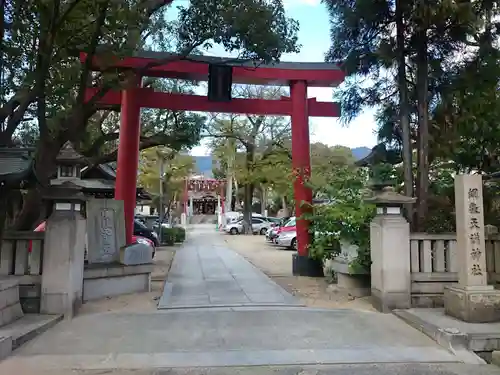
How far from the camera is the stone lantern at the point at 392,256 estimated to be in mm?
7121

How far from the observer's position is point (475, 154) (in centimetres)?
870

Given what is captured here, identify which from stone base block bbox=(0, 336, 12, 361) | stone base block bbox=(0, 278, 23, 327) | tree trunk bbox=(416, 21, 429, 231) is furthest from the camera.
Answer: tree trunk bbox=(416, 21, 429, 231)

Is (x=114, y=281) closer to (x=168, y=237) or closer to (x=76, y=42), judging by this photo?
(x=76, y=42)

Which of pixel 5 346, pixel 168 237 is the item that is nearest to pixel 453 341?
pixel 5 346

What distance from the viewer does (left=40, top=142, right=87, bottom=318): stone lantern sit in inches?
259

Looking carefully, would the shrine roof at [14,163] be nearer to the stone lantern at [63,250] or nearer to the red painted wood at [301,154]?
the stone lantern at [63,250]

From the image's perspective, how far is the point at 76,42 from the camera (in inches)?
334

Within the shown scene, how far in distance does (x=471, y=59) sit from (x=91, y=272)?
8.44 m

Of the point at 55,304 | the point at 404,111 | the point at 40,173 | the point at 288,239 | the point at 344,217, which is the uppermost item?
the point at 404,111

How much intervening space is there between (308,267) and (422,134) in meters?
4.45

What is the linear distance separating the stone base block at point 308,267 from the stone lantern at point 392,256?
3.78 metres

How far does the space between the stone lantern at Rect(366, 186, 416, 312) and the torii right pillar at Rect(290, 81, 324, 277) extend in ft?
11.7

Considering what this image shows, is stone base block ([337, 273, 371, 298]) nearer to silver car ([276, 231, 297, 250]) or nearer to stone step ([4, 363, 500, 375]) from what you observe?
stone step ([4, 363, 500, 375])

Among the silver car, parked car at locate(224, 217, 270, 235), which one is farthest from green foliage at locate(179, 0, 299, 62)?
parked car at locate(224, 217, 270, 235)
